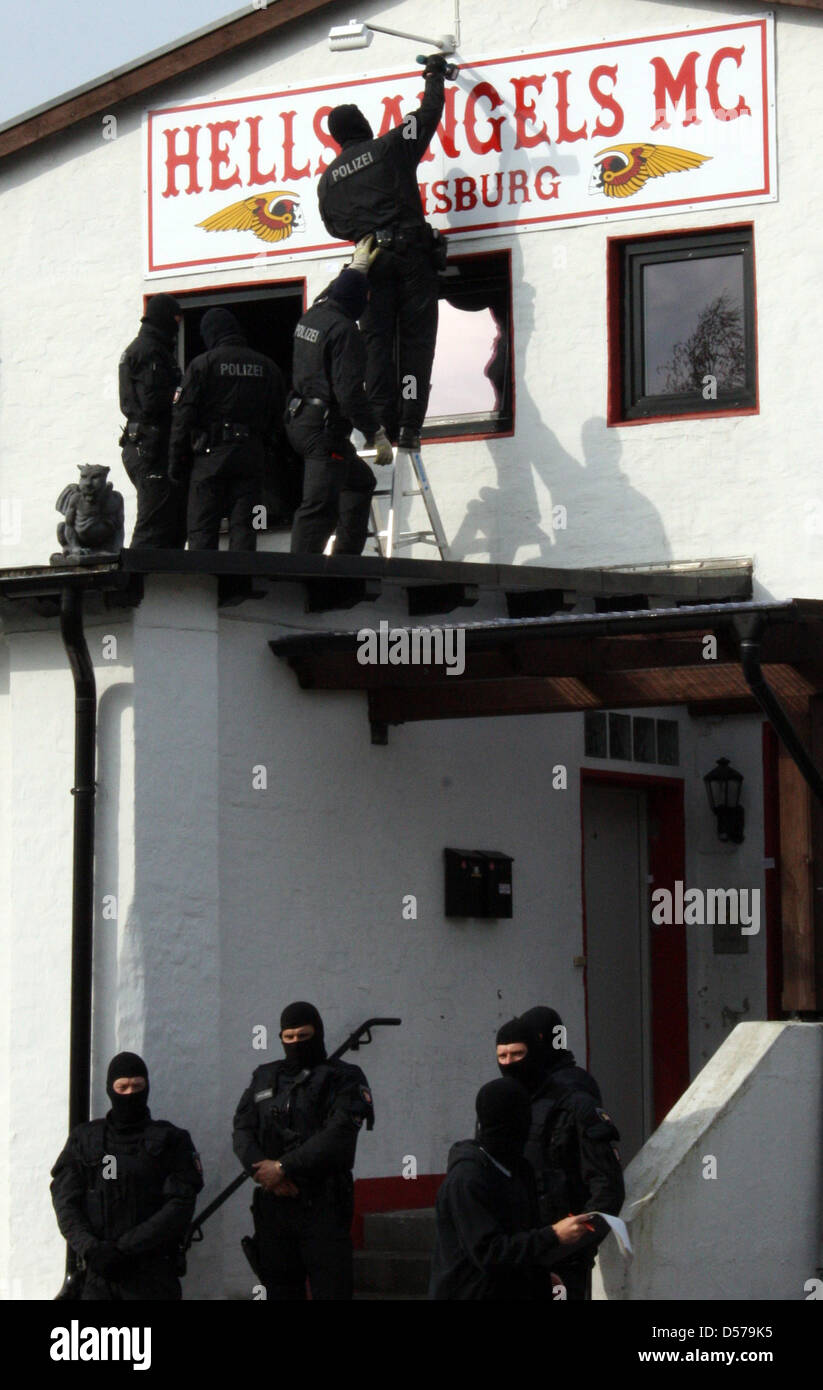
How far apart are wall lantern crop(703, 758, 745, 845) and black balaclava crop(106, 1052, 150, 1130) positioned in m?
5.54

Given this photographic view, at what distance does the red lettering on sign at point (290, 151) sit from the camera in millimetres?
14506

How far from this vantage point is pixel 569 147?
1384cm

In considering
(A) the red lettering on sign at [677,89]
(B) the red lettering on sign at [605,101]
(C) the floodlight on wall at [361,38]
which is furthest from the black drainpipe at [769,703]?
(C) the floodlight on wall at [361,38]

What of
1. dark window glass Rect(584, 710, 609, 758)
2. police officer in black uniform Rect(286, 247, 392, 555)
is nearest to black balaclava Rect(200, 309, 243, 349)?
police officer in black uniform Rect(286, 247, 392, 555)

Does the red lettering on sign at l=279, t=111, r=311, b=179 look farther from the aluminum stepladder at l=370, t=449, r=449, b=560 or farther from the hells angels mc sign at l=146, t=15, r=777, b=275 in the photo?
the aluminum stepladder at l=370, t=449, r=449, b=560

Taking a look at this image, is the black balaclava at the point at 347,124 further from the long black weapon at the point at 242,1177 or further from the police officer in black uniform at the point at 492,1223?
the police officer in black uniform at the point at 492,1223

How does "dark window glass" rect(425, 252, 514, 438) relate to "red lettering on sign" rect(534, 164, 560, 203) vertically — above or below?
below

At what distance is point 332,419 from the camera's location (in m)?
12.2

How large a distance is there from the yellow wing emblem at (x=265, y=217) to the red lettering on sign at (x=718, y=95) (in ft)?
8.88

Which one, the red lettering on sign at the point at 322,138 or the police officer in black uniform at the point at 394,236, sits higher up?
the red lettering on sign at the point at 322,138

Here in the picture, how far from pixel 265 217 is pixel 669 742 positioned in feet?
13.8

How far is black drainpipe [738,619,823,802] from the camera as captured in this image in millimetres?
9711

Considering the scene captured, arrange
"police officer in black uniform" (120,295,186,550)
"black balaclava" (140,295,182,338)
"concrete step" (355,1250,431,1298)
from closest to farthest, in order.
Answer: "concrete step" (355,1250,431,1298), "police officer in black uniform" (120,295,186,550), "black balaclava" (140,295,182,338)

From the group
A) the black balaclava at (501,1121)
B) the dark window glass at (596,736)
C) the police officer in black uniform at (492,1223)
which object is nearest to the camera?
the police officer in black uniform at (492,1223)
